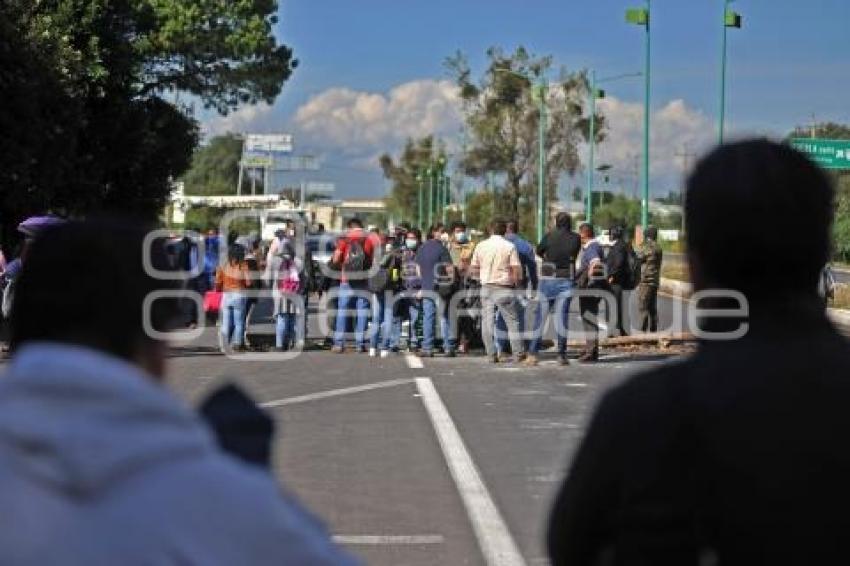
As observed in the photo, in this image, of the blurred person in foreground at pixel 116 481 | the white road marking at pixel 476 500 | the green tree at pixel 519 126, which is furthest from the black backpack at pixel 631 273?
the green tree at pixel 519 126

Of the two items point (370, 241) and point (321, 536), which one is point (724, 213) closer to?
point (321, 536)

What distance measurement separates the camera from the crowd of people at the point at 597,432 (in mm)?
1627

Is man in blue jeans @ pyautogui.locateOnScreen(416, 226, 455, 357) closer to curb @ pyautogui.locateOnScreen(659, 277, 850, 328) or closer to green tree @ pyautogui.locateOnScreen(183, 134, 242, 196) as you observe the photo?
curb @ pyautogui.locateOnScreen(659, 277, 850, 328)

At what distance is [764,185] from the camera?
223cm

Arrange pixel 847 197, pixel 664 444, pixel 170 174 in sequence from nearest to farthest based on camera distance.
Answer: pixel 664 444
pixel 170 174
pixel 847 197

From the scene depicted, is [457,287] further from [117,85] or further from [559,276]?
[117,85]

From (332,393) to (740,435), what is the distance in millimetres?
11229

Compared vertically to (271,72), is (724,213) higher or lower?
lower

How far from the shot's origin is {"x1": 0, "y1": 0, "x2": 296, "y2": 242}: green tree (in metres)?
23.6

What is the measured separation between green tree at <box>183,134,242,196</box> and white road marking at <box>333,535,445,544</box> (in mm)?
148585

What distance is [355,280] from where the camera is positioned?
17.7 meters

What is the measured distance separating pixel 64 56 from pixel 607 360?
564 inches

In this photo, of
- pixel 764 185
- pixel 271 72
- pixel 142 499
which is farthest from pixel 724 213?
pixel 271 72

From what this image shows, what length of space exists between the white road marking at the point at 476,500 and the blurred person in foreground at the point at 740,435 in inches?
165
